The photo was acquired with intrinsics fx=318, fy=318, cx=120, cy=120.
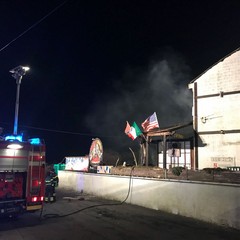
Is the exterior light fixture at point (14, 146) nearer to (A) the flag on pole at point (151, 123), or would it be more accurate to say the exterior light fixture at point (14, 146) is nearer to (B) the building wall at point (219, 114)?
(A) the flag on pole at point (151, 123)

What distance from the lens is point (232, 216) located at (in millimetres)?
10430

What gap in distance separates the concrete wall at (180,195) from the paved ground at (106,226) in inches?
15.0

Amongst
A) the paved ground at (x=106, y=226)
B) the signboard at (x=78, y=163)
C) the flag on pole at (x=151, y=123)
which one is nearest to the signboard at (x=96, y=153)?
the signboard at (x=78, y=163)

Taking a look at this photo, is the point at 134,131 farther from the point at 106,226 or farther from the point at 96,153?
the point at 106,226

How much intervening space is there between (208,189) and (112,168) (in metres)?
8.35

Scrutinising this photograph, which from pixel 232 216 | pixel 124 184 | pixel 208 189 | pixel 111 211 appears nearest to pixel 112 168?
pixel 124 184

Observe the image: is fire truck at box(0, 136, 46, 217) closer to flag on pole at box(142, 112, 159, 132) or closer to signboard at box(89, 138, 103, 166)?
flag on pole at box(142, 112, 159, 132)

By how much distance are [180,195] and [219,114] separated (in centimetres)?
733

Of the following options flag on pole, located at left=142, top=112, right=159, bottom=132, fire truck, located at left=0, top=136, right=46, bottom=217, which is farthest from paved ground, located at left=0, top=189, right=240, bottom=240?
flag on pole, located at left=142, top=112, right=159, bottom=132

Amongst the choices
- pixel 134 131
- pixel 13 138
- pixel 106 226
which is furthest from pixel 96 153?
pixel 106 226

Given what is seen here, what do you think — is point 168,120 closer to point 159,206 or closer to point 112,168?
point 112,168

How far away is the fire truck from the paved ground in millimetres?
653

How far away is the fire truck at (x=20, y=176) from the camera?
1009 cm

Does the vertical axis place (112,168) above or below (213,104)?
below
